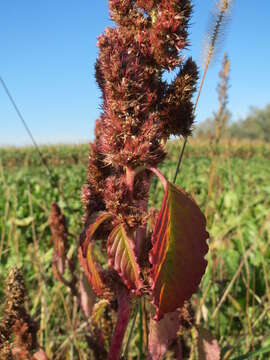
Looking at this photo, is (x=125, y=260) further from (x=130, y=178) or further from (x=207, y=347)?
(x=207, y=347)

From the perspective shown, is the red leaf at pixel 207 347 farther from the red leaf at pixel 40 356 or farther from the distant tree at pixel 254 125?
the distant tree at pixel 254 125

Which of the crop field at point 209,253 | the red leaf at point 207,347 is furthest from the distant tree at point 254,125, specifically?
the red leaf at point 207,347

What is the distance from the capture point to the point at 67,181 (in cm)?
721

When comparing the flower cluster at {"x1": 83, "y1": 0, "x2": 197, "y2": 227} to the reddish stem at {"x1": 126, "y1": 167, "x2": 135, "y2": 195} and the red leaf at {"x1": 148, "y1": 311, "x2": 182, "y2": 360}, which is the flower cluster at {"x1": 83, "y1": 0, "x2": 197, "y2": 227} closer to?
the reddish stem at {"x1": 126, "y1": 167, "x2": 135, "y2": 195}

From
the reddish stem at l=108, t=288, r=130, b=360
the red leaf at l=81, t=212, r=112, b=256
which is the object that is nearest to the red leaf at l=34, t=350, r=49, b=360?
the reddish stem at l=108, t=288, r=130, b=360

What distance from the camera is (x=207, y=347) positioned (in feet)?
2.90

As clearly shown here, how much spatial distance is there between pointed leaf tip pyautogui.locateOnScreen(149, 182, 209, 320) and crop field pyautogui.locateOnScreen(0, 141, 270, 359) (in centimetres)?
16

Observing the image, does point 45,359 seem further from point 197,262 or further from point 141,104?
point 141,104

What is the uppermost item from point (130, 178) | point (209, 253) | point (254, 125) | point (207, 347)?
point (254, 125)

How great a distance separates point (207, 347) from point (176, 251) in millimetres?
450

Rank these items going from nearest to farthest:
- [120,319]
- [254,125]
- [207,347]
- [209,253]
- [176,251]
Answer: [176,251] → [120,319] → [207,347] → [209,253] → [254,125]

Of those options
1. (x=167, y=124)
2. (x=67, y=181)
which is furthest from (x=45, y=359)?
(x=67, y=181)

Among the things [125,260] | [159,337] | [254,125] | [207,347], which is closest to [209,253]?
[207,347]

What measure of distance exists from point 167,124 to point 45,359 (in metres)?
0.50
